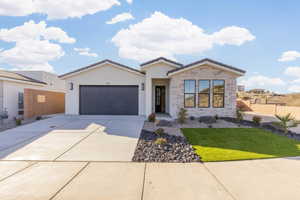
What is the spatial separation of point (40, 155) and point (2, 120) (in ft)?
29.2

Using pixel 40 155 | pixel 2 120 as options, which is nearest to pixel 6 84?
pixel 2 120

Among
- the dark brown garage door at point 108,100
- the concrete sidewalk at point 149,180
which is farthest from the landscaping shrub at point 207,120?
the concrete sidewalk at point 149,180

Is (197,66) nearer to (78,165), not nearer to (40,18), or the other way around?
(78,165)

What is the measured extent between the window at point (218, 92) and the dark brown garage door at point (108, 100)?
629cm

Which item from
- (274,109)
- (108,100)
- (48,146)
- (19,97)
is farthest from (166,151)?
(274,109)

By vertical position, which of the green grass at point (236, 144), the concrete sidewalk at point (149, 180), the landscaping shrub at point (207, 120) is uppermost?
the landscaping shrub at point (207, 120)

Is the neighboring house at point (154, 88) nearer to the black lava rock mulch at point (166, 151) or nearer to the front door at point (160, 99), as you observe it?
the front door at point (160, 99)

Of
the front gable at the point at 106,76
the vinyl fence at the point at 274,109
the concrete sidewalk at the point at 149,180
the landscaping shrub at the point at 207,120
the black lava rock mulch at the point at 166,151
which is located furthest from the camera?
the vinyl fence at the point at 274,109

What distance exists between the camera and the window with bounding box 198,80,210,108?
12195 mm

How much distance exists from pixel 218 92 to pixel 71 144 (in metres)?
10.5

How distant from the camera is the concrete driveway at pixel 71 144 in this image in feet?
17.9

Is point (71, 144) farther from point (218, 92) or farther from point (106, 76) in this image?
point (218, 92)

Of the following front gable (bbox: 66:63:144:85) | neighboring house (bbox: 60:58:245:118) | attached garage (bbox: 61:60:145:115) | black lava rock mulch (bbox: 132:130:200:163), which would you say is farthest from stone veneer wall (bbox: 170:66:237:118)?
black lava rock mulch (bbox: 132:130:200:163)

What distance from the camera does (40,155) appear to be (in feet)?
18.2
